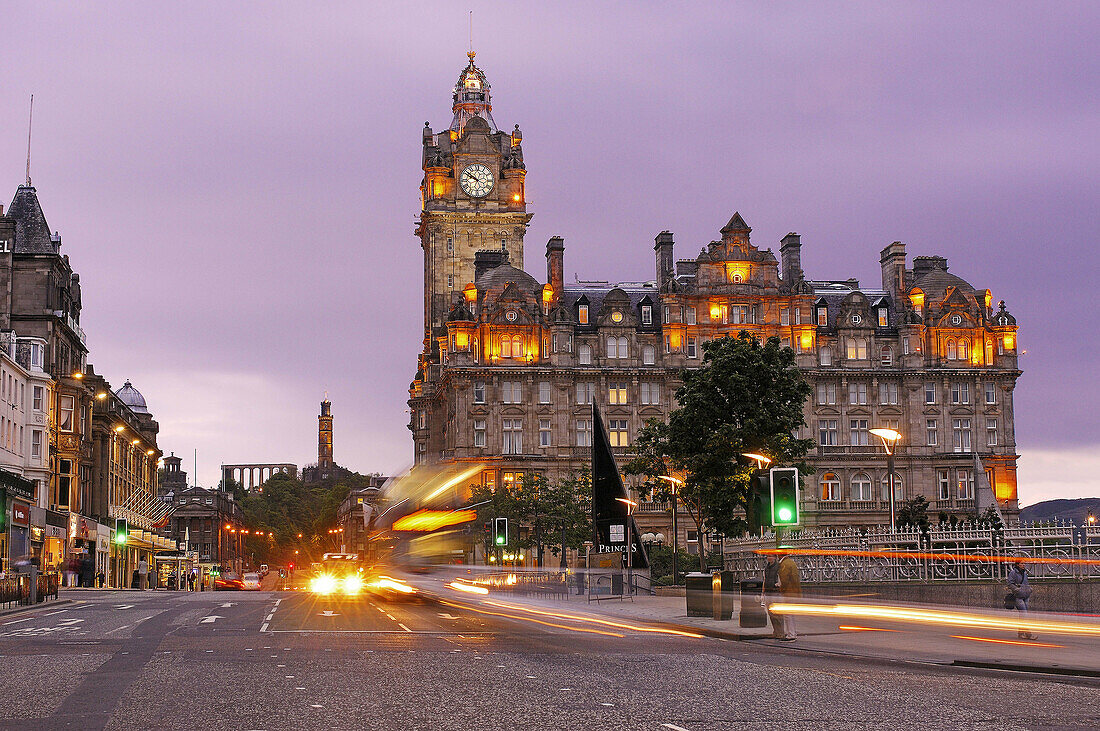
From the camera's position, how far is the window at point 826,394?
109281mm

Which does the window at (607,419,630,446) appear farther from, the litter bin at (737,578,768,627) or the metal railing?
the litter bin at (737,578,768,627)

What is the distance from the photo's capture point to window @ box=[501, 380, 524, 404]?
106 meters

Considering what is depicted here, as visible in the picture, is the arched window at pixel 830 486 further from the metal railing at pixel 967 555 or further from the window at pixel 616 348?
the metal railing at pixel 967 555

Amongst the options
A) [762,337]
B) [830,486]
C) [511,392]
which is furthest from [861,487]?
[511,392]

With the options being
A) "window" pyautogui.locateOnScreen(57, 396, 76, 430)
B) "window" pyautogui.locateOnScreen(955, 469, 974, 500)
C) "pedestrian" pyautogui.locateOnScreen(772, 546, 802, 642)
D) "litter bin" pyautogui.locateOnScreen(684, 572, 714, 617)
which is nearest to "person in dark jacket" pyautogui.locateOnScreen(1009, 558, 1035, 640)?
"pedestrian" pyautogui.locateOnScreen(772, 546, 802, 642)

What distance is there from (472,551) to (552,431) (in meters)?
12.1

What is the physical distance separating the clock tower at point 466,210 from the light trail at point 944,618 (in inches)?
3691

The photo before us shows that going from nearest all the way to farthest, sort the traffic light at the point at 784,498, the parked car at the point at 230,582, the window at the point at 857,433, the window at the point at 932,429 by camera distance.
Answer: the traffic light at the point at 784,498
the parked car at the point at 230,582
the window at the point at 857,433
the window at the point at 932,429

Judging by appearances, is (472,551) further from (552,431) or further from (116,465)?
(116,465)

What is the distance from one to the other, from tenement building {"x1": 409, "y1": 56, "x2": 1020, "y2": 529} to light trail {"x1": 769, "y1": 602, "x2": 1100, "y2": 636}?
231ft

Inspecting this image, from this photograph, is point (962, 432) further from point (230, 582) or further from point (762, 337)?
point (230, 582)

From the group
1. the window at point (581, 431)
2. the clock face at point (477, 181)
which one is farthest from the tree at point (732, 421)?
the clock face at point (477, 181)

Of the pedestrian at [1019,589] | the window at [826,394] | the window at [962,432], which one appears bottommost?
the pedestrian at [1019,589]

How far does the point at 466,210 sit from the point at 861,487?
48.2 meters
